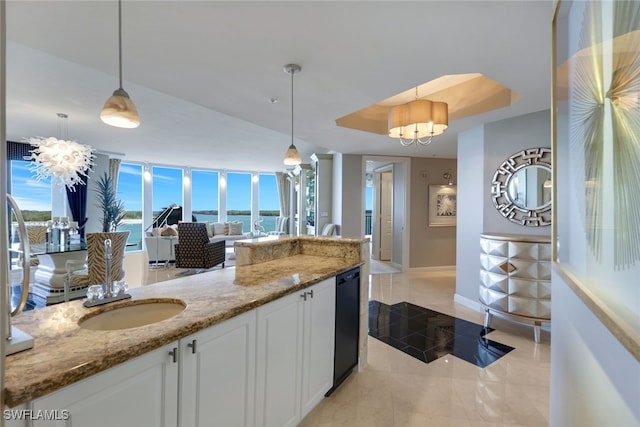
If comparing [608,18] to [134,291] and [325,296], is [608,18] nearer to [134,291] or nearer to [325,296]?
[325,296]

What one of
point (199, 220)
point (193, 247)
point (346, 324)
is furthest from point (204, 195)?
point (346, 324)

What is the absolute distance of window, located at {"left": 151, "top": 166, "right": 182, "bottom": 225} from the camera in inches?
374

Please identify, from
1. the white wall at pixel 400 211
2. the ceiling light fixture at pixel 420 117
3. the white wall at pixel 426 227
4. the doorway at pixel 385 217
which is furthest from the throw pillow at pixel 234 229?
the ceiling light fixture at pixel 420 117

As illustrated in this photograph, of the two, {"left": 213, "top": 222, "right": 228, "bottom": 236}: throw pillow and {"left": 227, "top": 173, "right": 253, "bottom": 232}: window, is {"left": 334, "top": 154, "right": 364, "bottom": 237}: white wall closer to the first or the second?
{"left": 213, "top": 222, "right": 228, "bottom": 236}: throw pillow

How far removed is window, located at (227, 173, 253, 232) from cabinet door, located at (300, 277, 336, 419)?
958 centimetres

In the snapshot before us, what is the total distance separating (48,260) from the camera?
14.1 ft

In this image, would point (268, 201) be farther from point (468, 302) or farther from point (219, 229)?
point (468, 302)

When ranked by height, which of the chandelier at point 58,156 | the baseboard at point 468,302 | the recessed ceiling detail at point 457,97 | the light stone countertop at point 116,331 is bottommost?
the baseboard at point 468,302

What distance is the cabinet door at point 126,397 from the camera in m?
0.80

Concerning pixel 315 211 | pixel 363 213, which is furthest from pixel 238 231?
pixel 363 213

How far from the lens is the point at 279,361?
1604 mm

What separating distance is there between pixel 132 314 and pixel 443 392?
7.33ft

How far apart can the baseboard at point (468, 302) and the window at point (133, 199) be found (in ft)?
29.4

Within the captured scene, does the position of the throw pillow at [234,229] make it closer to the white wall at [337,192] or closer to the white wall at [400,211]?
the white wall at [337,192]
